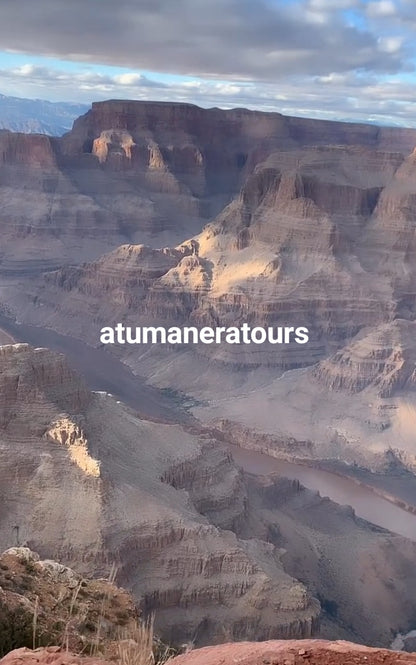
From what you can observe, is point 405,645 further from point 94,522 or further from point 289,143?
point 289,143

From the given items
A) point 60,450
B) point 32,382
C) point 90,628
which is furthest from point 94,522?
point 90,628

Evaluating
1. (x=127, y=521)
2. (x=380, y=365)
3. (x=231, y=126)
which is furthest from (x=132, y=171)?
(x=127, y=521)

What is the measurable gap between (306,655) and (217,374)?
4883cm

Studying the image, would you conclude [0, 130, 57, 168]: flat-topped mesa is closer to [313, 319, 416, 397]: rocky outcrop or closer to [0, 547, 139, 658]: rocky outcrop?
[313, 319, 416, 397]: rocky outcrop

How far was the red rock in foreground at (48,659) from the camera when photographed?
337 inches

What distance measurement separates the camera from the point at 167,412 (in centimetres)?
5153

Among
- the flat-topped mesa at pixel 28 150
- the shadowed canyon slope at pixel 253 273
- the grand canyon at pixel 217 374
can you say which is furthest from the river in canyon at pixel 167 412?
the flat-topped mesa at pixel 28 150

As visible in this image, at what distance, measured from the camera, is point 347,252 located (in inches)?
2468

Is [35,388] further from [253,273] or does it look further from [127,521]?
[253,273]

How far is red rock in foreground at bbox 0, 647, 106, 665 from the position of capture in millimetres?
8570

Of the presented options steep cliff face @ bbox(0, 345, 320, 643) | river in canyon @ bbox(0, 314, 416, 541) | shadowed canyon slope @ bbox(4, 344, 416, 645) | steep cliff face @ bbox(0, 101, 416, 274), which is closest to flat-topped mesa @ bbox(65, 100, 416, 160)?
steep cliff face @ bbox(0, 101, 416, 274)

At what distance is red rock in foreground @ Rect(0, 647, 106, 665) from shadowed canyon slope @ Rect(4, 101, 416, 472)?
37461mm

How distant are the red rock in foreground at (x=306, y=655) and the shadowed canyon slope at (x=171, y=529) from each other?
12903 mm

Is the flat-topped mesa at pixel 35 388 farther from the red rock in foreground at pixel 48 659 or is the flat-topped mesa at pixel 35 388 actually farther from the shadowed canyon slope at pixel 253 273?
the shadowed canyon slope at pixel 253 273
